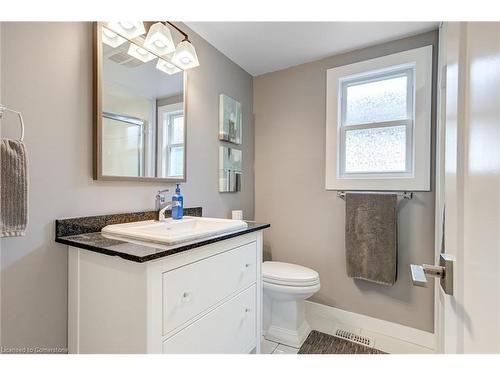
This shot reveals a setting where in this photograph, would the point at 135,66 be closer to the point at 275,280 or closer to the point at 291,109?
the point at 291,109

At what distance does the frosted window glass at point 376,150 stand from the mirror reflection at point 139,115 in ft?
Result: 4.54

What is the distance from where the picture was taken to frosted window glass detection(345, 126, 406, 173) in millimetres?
1841

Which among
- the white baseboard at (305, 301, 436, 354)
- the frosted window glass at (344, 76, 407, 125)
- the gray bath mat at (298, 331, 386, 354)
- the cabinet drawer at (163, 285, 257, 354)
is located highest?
the frosted window glass at (344, 76, 407, 125)

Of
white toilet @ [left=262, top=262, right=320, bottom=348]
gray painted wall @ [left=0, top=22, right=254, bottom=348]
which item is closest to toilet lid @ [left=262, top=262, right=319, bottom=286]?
white toilet @ [left=262, top=262, right=320, bottom=348]

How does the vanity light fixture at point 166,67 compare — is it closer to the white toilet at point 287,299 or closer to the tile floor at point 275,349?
the white toilet at point 287,299

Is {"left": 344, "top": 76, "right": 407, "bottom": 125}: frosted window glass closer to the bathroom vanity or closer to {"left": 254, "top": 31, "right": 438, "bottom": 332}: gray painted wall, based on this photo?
{"left": 254, "top": 31, "right": 438, "bottom": 332}: gray painted wall

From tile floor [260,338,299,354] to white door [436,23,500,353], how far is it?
1.36 meters

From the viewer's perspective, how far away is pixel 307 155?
2141 millimetres

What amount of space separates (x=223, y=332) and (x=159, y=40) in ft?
5.24

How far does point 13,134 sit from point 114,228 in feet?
1.71

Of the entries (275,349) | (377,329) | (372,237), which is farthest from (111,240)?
(377,329)

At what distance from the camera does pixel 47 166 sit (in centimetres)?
100
